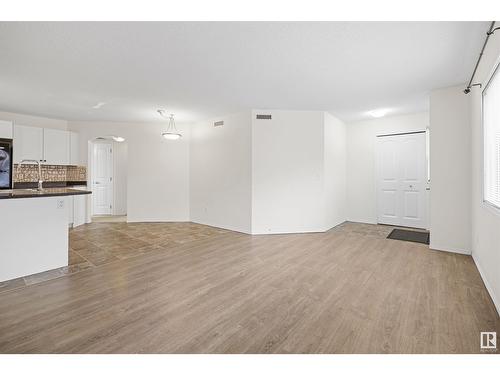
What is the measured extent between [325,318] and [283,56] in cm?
285

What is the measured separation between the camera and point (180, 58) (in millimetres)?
2938

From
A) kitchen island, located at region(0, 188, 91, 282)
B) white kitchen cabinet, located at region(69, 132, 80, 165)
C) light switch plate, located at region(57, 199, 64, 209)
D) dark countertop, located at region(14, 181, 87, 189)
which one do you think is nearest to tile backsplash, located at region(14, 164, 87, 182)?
dark countertop, located at region(14, 181, 87, 189)

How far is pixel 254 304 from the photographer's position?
2.32 meters

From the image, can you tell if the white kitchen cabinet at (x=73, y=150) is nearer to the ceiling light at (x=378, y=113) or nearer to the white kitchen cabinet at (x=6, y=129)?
the white kitchen cabinet at (x=6, y=129)

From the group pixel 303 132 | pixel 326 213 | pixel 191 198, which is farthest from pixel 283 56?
pixel 191 198

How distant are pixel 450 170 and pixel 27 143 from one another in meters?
8.40

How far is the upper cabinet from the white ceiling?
0.65 meters

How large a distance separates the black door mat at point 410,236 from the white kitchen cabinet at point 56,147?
7797mm

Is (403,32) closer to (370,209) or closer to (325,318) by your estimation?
(325,318)

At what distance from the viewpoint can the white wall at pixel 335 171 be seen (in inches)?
220

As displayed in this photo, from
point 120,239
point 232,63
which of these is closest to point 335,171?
point 232,63

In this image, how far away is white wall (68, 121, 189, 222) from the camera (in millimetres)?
6523

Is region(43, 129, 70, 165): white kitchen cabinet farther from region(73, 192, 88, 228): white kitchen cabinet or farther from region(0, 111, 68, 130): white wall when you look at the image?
region(73, 192, 88, 228): white kitchen cabinet

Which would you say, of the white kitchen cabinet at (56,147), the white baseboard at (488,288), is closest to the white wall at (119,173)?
the white kitchen cabinet at (56,147)
